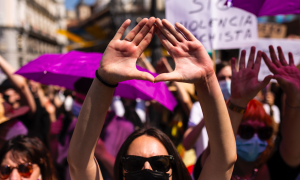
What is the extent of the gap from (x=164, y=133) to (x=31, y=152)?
967 mm

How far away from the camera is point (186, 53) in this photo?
1.14 m

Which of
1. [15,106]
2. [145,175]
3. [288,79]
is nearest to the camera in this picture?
[145,175]

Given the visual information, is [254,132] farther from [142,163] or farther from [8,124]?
[8,124]

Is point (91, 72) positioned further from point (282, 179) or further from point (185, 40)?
point (282, 179)

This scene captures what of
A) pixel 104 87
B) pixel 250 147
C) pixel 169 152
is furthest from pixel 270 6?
pixel 104 87

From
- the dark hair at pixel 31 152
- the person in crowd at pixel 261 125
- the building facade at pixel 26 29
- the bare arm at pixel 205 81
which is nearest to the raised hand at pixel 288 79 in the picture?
the person in crowd at pixel 261 125

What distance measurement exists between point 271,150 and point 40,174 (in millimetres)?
1749

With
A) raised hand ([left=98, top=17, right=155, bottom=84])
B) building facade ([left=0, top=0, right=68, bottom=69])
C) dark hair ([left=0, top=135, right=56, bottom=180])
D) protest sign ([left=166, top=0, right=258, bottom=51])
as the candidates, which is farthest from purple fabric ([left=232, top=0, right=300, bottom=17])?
building facade ([left=0, top=0, right=68, bottom=69])

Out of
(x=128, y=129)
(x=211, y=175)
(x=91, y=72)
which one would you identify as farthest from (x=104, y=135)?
(x=211, y=175)

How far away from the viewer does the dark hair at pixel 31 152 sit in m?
1.77

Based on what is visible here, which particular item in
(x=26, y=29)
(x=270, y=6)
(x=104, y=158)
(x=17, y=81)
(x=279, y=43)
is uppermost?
(x=270, y=6)

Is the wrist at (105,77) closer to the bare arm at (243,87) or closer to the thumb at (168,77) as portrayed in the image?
the thumb at (168,77)

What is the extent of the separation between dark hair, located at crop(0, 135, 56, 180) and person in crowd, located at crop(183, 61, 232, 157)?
3.95 ft

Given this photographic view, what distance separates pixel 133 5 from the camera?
79.9ft
